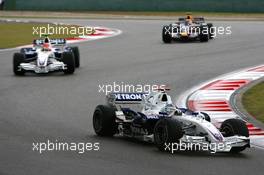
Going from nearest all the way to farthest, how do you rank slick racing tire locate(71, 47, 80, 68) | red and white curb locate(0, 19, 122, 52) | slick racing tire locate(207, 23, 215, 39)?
slick racing tire locate(71, 47, 80, 68)
slick racing tire locate(207, 23, 215, 39)
red and white curb locate(0, 19, 122, 52)

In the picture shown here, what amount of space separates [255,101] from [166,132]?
5.88m

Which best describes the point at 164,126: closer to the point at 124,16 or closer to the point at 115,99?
the point at 115,99

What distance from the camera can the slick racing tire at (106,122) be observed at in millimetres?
12719

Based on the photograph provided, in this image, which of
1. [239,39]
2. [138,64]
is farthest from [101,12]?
→ [138,64]

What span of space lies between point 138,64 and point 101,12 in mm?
27187

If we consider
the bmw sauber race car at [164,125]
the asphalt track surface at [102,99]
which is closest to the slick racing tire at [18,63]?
the asphalt track surface at [102,99]

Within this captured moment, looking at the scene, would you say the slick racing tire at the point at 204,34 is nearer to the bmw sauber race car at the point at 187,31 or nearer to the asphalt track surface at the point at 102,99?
the bmw sauber race car at the point at 187,31

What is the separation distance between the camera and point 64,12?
168 ft

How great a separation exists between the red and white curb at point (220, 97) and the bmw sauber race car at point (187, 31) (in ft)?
28.6

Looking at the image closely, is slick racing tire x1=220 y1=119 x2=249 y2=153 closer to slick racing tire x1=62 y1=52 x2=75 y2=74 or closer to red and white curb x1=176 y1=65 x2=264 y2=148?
red and white curb x1=176 y1=65 x2=264 y2=148

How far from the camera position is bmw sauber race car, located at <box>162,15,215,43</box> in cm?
3091

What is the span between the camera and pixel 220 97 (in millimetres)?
17141

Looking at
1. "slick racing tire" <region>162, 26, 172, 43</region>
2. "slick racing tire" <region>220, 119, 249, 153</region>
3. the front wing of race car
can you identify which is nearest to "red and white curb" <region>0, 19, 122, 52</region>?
Answer: "slick racing tire" <region>162, 26, 172, 43</region>

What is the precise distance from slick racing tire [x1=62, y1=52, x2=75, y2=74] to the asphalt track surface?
243 mm
